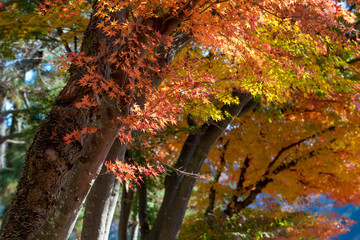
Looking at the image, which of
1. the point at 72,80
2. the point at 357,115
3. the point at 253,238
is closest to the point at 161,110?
the point at 72,80

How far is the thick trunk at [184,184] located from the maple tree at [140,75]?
1552 millimetres

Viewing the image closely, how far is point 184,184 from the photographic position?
643 cm

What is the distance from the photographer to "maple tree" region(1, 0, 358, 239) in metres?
3.04

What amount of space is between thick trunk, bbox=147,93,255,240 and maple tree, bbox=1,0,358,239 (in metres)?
1.55

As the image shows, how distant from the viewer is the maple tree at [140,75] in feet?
9.98

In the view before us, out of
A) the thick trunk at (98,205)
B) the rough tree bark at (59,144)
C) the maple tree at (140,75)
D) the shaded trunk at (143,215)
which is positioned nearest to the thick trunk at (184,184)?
the shaded trunk at (143,215)

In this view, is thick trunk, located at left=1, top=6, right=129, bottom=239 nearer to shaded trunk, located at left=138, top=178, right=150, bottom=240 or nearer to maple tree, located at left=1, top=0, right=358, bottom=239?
maple tree, located at left=1, top=0, right=358, bottom=239

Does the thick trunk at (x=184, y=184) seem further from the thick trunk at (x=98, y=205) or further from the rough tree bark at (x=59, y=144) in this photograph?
the rough tree bark at (x=59, y=144)

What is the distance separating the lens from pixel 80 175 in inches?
119

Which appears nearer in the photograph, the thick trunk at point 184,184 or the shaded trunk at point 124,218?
the thick trunk at point 184,184

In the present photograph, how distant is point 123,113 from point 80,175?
26.0 inches

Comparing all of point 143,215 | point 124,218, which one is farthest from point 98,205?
point 124,218

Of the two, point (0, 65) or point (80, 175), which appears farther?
point (0, 65)

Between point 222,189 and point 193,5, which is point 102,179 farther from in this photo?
point 222,189
